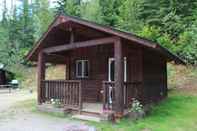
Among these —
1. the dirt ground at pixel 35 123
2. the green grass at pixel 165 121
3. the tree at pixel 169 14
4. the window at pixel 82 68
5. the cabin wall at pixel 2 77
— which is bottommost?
the dirt ground at pixel 35 123

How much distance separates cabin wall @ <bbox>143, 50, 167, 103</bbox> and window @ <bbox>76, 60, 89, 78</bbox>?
3382 millimetres

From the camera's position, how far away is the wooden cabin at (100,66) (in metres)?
9.93

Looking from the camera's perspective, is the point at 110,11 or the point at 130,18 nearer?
the point at 130,18

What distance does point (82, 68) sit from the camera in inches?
582

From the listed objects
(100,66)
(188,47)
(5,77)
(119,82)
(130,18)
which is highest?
(130,18)

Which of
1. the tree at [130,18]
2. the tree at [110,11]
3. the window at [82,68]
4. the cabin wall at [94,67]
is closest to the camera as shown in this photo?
the cabin wall at [94,67]

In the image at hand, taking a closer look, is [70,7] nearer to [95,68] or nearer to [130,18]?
[130,18]

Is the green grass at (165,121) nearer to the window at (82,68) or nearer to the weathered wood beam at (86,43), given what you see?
the weathered wood beam at (86,43)

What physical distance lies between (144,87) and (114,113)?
9.36ft

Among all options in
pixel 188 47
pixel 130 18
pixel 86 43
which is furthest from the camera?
pixel 130 18

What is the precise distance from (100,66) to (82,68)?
1259mm

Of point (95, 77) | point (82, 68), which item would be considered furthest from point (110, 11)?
point (95, 77)

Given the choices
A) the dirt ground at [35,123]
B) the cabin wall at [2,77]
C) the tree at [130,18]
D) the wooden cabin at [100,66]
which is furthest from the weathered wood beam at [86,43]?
the cabin wall at [2,77]

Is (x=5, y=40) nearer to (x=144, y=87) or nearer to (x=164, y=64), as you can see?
(x=164, y=64)
